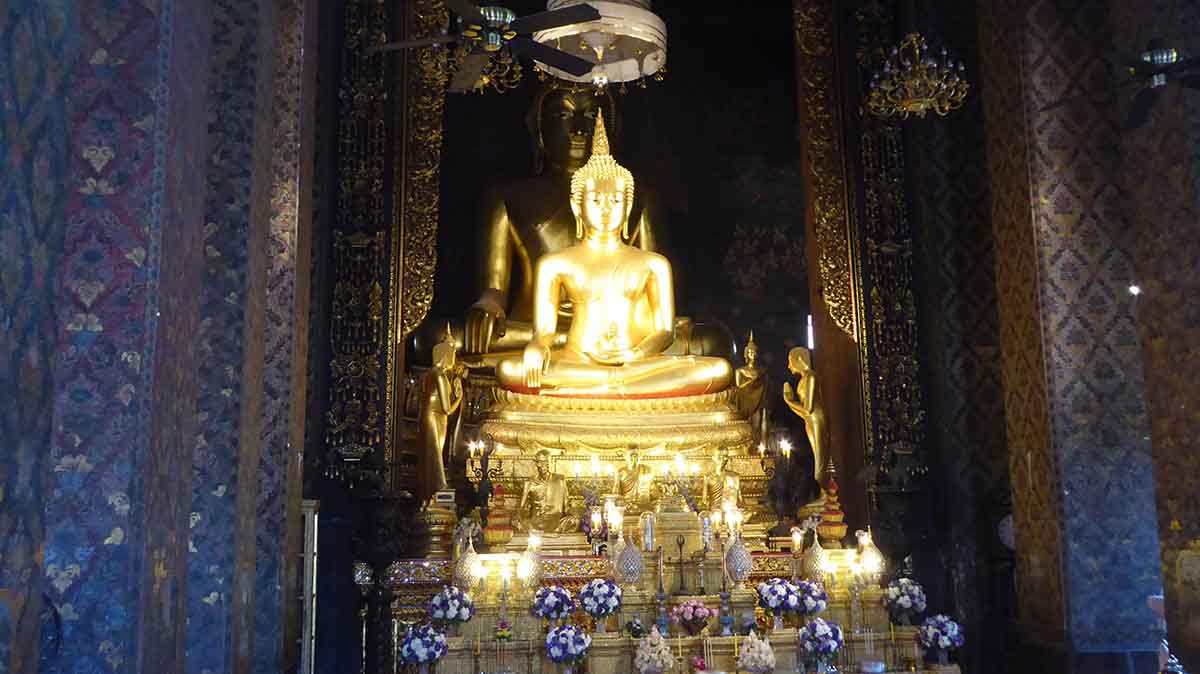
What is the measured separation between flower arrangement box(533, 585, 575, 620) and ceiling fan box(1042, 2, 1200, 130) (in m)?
3.29

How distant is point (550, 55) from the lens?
6.32m

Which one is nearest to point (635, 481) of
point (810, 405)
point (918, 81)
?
point (810, 405)

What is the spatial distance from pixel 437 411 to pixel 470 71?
7.02ft

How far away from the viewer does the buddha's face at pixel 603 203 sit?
8445 mm

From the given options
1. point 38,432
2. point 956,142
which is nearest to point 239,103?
point 38,432

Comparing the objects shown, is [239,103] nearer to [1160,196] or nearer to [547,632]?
[547,632]

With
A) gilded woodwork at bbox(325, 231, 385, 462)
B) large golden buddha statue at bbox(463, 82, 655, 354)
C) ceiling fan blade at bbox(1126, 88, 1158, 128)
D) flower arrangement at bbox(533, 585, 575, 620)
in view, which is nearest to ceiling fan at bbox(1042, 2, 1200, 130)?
ceiling fan blade at bbox(1126, 88, 1158, 128)

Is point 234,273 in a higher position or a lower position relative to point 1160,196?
lower

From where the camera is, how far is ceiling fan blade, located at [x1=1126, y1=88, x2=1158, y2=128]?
16.6 feet

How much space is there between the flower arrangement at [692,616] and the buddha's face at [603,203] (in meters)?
3.62

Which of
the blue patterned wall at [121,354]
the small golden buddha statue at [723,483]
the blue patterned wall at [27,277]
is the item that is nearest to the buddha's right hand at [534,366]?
the small golden buddha statue at [723,483]

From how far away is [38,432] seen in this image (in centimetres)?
246

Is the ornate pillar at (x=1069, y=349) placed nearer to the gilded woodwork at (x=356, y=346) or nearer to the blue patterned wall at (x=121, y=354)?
the gilded woodwork at (x=356, y=346)

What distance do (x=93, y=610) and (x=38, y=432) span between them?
0.96 metres
